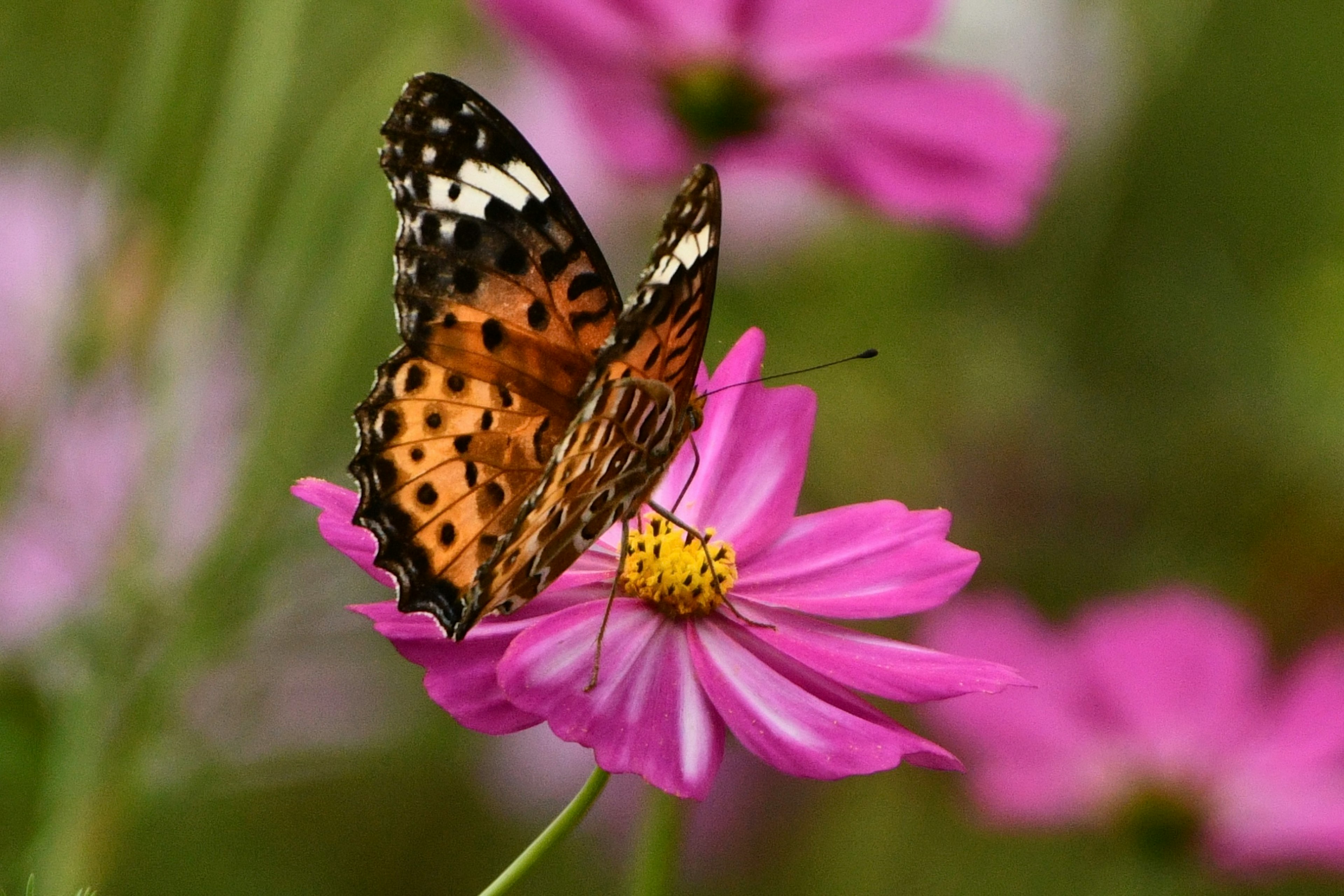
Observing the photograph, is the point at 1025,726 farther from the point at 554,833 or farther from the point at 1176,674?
the point at 554,833

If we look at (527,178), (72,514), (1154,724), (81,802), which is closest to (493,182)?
(527,178)

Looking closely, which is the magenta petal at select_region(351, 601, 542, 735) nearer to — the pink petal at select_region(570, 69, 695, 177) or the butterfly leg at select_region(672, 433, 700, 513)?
the butterfly leg at select_region(672, 433, 700, 513)

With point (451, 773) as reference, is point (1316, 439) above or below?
above

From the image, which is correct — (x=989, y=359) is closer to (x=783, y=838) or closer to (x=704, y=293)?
(x=783, y=838)

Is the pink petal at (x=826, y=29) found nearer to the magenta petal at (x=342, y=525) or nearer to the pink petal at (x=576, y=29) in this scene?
the pink petal at (x=576, y=29)

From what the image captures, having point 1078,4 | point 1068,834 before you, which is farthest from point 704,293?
point 1078,4

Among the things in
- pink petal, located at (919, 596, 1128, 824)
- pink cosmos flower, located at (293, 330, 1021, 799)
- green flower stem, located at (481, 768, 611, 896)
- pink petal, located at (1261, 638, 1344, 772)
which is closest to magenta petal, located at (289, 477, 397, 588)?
pink cosmos flower, located at (293, 330, 1021, 799)

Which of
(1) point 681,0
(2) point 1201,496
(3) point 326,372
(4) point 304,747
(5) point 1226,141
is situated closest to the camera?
(3) point 326,372

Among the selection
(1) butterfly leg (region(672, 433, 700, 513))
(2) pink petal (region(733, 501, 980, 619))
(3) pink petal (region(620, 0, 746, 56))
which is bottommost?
(2) pink petal (region(733, 501, 980, 619))
